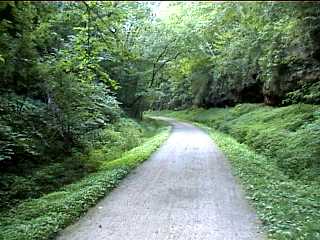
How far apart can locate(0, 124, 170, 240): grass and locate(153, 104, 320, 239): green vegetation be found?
3612mm

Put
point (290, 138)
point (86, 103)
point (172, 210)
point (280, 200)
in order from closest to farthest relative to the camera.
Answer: point (172, 210) < point (280, 200) < point (86, 103) < point (290, 138)

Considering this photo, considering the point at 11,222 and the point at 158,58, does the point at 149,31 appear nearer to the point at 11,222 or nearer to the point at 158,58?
the point at 158,58

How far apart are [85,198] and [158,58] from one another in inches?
1052

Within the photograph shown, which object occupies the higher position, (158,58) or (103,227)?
(158,58)

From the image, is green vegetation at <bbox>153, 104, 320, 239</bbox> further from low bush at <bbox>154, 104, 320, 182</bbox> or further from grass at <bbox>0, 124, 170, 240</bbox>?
grass at <bbox>0, 124, 170, 240</bbox>

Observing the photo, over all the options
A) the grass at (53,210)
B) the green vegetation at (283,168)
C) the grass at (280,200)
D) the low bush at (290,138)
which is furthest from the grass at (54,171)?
the low bush at (290,138)

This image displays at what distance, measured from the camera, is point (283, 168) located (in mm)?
12492

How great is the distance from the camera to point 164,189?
984 cm

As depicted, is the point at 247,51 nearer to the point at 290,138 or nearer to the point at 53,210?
the point at 290,138

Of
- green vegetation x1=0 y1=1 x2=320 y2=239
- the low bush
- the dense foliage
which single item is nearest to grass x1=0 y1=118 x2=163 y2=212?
green vegetation x1=0 y1=1 x2=320 y2=239

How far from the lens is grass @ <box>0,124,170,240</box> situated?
6.54 meters

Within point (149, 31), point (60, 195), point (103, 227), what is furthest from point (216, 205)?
point (149, 31)

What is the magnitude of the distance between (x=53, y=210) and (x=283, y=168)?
780cm

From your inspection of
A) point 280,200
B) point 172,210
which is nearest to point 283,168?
point 280,200
